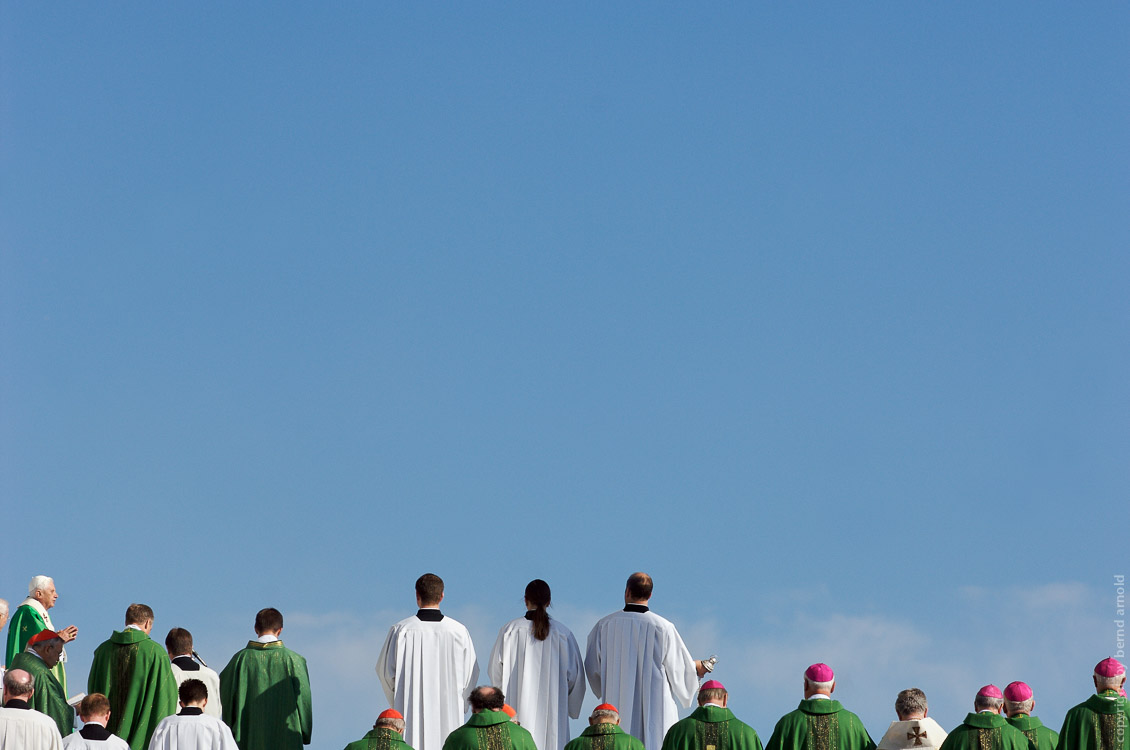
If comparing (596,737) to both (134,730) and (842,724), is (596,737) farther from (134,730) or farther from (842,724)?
(134,730)

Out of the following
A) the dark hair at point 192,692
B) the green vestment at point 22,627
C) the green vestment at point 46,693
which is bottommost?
the dark hair at point 192,692

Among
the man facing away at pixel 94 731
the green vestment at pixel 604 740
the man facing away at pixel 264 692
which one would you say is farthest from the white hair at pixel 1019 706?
the man facing away at pixel 94 731

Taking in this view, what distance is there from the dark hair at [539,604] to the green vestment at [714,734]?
2600 mm

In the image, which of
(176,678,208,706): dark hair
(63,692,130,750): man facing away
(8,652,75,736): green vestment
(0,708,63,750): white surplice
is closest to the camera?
(0,708,63,750): white surplice

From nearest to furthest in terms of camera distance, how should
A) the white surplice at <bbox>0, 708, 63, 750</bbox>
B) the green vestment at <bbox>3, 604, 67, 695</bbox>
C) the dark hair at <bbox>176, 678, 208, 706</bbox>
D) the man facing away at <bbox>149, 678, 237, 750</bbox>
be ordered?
the white surplice at <bbox>0, 708, 63, 750</bbox>, the dark hair at <bbox>176, 678, 208, 706</bbox>, the man facing away at <bbox>149, 678, 237, 750</bbox>, the green vestment at <bbox>3, 604, 67, 695</bbox>

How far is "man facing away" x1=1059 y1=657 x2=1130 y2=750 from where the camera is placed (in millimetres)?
18672

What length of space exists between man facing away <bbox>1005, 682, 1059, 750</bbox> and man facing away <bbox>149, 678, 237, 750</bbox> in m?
7.19

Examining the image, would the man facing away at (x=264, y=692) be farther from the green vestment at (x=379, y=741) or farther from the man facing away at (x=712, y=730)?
the man facing away at (x=712, y=730)

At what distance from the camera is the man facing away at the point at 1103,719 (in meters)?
18.7

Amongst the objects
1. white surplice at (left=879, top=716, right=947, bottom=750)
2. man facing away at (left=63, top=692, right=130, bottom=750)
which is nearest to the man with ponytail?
white surplice at (left=879, top=716, right=947, bottom=750)

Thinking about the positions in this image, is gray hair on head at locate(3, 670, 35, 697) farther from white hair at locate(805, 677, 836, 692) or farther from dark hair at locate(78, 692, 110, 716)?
white hair at locate(805, 677, 836, 692)

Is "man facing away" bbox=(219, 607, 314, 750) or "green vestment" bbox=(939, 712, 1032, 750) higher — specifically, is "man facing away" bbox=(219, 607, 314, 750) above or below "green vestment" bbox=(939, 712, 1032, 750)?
above

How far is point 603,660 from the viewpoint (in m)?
21.1

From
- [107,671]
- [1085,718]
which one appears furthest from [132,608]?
[1085,718]
